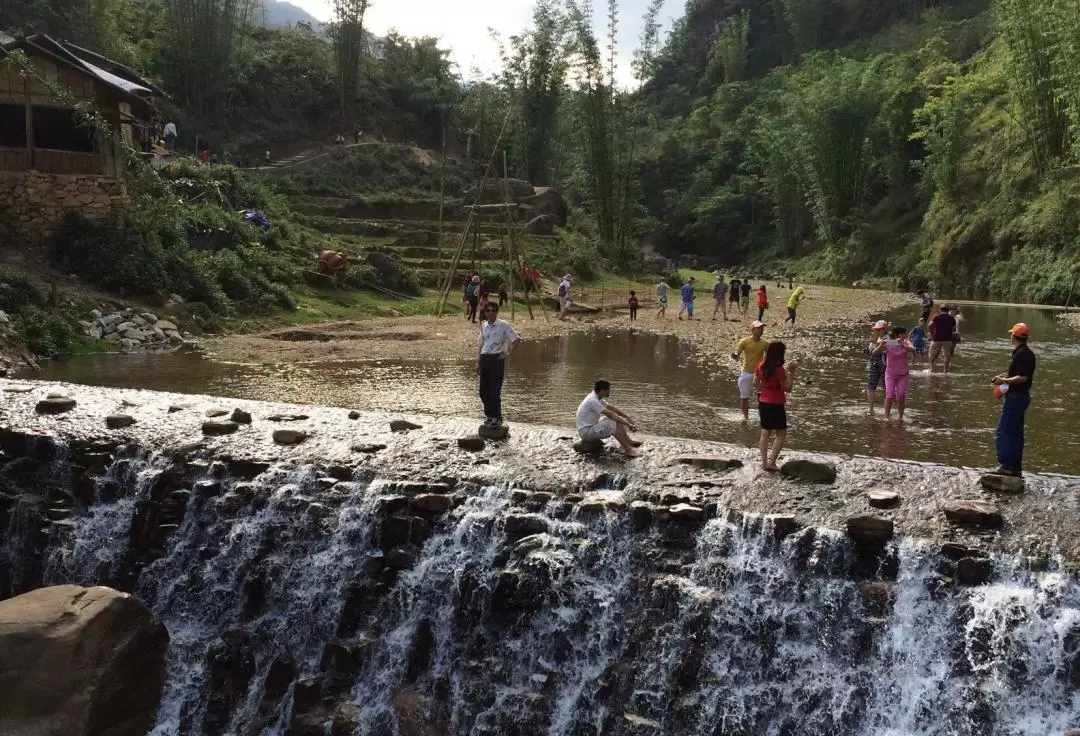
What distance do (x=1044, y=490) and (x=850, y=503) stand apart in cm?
191

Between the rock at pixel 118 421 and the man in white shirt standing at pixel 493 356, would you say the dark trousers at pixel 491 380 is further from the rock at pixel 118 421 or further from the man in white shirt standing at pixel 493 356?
the rock at pixel 118 421

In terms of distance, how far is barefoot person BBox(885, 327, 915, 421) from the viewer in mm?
12625

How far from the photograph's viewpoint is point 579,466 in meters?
10.5

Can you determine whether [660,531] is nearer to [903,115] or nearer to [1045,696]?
[1045,696]

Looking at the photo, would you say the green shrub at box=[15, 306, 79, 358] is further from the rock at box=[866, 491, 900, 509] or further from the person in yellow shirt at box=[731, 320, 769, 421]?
the rock at box=[866, 491, 900, 509]

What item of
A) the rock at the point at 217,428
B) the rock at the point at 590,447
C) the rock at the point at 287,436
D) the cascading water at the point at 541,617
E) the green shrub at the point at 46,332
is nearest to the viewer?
the cascading water at the point at 541,617

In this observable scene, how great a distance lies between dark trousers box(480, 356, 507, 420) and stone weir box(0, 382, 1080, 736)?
64 centimetres

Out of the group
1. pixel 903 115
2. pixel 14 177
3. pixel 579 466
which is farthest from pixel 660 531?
pixel 903 115

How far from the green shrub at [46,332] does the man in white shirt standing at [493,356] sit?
12288mm

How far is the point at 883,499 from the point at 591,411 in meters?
3.51

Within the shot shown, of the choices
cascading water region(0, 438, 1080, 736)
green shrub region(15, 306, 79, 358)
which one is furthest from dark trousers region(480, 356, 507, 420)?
green shrub region(15, 306, 79, 358)

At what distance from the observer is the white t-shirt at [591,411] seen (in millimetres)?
10617

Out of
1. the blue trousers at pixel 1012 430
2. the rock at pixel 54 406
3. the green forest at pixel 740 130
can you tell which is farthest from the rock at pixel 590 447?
the green forest at pixel 740 130

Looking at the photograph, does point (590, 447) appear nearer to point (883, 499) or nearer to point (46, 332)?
point (883, 499)
